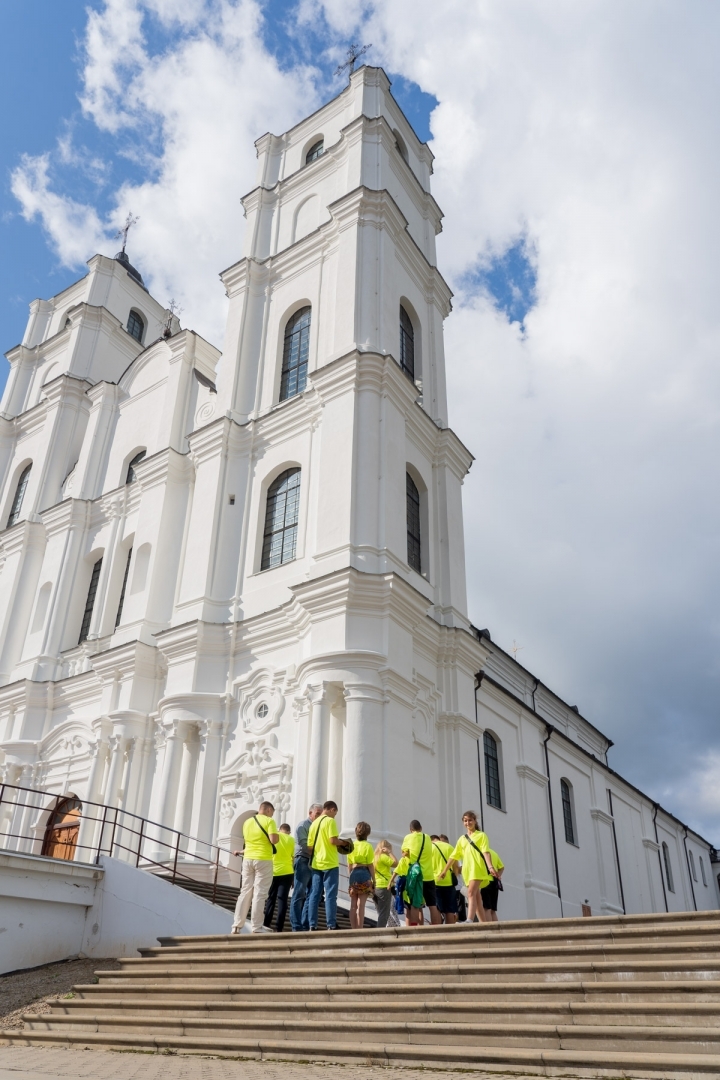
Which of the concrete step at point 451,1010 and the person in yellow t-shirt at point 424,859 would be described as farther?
→ the person in yellow t-shirt at point 424,859

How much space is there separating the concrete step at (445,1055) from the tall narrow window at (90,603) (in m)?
18.0

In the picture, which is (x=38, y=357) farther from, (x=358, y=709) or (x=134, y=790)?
(x=358, y=709)

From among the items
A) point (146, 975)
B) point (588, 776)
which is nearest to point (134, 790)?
point (146, 975)

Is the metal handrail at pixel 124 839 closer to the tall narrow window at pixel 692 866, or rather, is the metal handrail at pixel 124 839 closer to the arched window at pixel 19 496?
the arched window at pixel 19 496

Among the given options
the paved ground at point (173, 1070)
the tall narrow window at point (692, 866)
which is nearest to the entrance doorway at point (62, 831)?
the paved ground at point (173, 1070)

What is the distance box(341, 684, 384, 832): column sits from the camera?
15531 mm

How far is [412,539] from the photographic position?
21.4m

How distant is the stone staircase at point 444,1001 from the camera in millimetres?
6133

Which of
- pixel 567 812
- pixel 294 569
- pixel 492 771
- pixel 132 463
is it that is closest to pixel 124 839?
pixel 294 569

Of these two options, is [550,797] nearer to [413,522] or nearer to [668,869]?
[413,522]

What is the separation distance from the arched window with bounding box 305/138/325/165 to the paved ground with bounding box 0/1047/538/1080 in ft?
90.3

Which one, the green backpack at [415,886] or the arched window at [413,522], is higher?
the arched window at [413,522]

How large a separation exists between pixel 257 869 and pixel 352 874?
1.26m

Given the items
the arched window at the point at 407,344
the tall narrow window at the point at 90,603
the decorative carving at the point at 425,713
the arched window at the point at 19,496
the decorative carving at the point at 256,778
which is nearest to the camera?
the decorative carving at the point at 256,778
